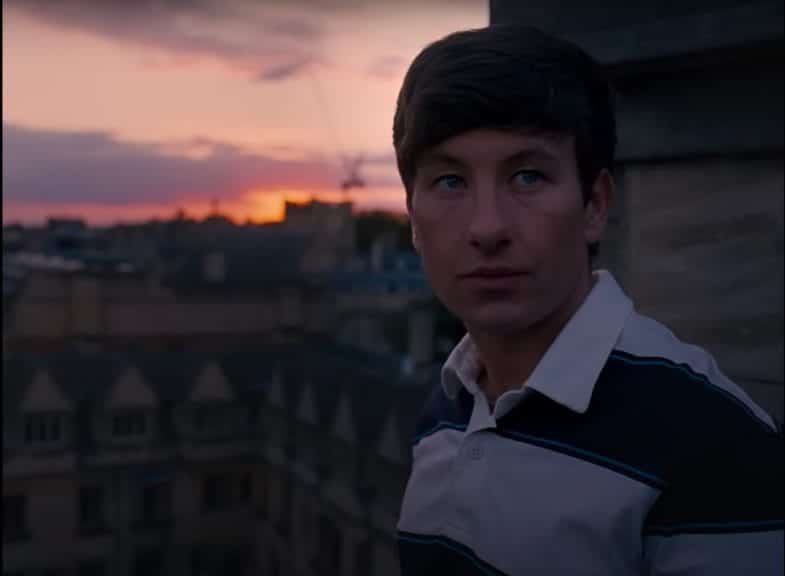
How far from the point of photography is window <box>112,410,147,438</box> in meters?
15.7

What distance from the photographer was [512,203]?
1126 millimetres

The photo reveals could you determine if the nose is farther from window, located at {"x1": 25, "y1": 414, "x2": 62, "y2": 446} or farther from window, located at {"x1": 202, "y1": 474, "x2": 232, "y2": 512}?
window, located at {"x1": 202, "y1": 474, "x2": 232, "y2": 512}

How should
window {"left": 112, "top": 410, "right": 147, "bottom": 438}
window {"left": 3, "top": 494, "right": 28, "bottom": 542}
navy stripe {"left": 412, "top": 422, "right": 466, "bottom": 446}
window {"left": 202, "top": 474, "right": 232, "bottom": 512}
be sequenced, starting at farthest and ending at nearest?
window {"left": 202, "top": 474, "right": 232, "bottom": 512}, window {"left": 112, "top": 410, "right": 147, "bottom": 438}, window {"left": 3, "top": 494, "right": 28, "bottom": 542}, navy stripe {"left": 412, "top": 422, "right": 466, "bottom": 446}

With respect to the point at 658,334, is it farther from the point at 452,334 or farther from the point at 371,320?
the point at 371,320

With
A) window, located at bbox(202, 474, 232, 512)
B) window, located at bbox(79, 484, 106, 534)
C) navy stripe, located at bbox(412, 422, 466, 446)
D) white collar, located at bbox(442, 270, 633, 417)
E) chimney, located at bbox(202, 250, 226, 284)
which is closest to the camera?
white collar, located at bbox(442, 270, 633, 417)

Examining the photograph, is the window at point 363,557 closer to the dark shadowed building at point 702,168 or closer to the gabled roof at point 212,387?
the gabled roof at point 212,387

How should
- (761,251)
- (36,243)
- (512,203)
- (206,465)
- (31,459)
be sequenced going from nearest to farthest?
1. (512,203)
2. (761,251)
3. (31,459)
4. (206,465)
5. (36,243)

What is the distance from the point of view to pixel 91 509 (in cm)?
1534

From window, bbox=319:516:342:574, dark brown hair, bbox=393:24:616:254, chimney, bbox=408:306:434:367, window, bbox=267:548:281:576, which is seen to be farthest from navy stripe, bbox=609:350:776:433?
window, bbox=267:548:281:576

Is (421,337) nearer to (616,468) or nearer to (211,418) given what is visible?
(211,418)

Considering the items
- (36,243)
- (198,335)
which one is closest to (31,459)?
(198,335)

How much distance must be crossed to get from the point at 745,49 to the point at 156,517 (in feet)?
49.6

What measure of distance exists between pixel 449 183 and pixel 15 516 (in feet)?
50.7

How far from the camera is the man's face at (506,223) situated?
3.69 feet
